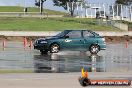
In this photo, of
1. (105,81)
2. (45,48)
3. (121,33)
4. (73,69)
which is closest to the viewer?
(105,81)

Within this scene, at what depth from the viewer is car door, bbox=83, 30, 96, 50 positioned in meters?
30.3

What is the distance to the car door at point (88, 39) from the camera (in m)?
30.3

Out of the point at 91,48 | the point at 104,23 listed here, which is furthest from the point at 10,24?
the point at 91,48

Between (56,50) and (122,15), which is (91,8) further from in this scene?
(56,50)

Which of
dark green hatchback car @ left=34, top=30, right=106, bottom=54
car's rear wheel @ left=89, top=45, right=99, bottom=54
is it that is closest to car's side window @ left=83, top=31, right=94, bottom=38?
dark green hatchback car @ left=34, top=30, right=106, bottom=54

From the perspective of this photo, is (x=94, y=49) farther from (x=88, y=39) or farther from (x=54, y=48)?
(x=54, y=48)

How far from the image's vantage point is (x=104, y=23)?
64062 millimetres

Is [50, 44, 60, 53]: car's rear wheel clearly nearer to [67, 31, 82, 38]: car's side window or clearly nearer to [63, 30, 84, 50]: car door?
[63, 30, 84, 50]: car door

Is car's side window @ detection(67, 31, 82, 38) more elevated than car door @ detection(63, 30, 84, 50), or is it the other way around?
car's side window @ detection(67, 31, 82, 38)

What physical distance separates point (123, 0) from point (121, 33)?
68893 mm

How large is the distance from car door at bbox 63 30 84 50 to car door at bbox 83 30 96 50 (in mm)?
252

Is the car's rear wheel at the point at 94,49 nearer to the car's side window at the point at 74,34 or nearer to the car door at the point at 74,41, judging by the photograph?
the car door at the point at 74,41

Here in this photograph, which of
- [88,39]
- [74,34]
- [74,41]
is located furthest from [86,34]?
[74,41]

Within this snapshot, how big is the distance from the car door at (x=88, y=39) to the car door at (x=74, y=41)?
0.25 meters
